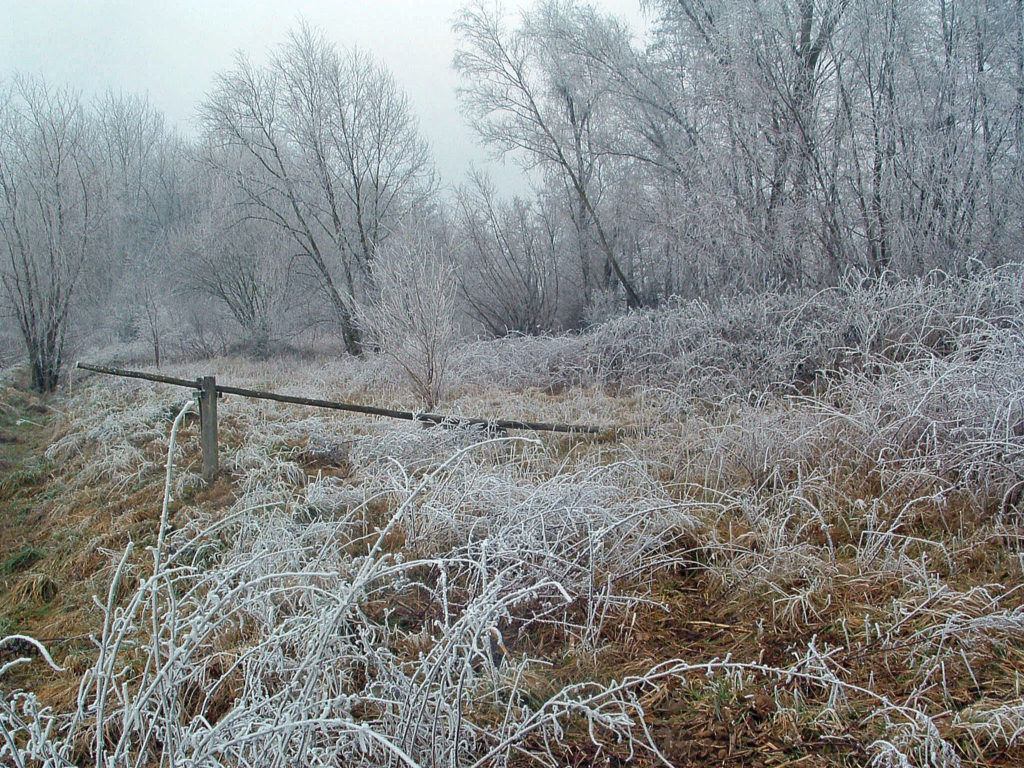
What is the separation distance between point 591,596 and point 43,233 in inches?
555

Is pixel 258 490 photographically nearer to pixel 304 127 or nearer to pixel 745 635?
pixel 745 635

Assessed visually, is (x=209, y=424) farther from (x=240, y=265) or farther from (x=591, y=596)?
(x=240, y=265)

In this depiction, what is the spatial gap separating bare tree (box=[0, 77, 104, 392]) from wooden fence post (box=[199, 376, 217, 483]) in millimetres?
9696

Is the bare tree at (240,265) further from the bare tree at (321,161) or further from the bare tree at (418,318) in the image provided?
the bare tree at (418,318)

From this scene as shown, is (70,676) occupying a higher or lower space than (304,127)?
lower

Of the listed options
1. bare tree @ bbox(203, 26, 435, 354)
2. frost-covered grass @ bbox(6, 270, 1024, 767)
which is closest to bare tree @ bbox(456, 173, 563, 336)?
bare tree @ bbox(203, 26, 435, 354)

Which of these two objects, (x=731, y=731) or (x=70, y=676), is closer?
(x=731, y=731)

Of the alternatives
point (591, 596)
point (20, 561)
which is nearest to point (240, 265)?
point (20, 561)

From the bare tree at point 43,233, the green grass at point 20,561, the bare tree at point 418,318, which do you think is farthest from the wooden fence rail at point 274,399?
the bare tree at point 43,233

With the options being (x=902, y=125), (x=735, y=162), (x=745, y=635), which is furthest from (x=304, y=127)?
(x=745, y=635)

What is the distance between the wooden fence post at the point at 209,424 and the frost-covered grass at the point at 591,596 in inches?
5.5

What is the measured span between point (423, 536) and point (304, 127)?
14.7m

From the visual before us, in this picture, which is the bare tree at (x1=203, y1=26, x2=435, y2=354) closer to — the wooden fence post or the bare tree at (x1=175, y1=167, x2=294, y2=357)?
the bare tree at (x1=175, y1=167, x2=294, y2=357)

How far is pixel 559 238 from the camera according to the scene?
54.7 ft
